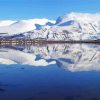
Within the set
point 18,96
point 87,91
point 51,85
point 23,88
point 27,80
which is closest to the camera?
point 18,96

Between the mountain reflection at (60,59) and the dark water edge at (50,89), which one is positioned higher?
the dark water edge at (50,89)

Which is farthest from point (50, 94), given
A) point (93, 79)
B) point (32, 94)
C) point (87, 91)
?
point (93, 79)

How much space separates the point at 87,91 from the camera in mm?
19375

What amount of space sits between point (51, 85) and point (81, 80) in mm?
3290

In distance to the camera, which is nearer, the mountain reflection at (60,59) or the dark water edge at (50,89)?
the dark water edge at (50,89)

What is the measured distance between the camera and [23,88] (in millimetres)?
20625

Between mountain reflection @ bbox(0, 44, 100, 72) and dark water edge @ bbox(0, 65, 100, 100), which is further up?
dark water edge @ bbox(0, 65, 100, 100)

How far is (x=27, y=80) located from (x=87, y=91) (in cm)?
629

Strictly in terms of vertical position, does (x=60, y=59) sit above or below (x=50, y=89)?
below

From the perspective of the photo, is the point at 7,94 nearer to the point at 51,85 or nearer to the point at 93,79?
the point at 51,85

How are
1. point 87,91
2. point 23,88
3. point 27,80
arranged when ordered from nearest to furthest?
point 87,91, point 23,88, point 27,80

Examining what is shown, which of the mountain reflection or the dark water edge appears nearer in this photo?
the dark water edge

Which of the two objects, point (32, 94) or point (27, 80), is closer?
point (32, 94)

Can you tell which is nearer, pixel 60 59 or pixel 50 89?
pixel 50 89
